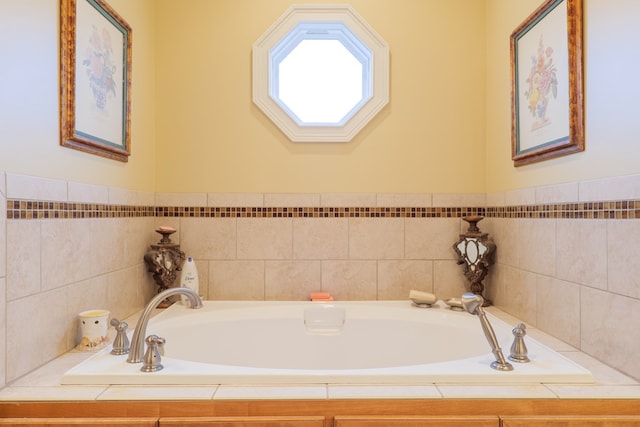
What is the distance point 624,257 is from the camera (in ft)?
4.39

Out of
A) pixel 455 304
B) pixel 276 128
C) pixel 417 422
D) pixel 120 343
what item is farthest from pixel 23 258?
pixel 455 304

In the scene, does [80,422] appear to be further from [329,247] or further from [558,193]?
[558,193]

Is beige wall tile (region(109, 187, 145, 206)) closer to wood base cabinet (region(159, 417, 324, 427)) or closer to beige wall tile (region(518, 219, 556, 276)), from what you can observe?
wood base cabinet (region(159, 417, 324, 427))

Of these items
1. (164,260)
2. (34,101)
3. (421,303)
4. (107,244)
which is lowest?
(421,303)

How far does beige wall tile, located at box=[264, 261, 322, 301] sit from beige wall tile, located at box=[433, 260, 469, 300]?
0.67 m

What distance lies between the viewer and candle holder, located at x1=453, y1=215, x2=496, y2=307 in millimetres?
2227

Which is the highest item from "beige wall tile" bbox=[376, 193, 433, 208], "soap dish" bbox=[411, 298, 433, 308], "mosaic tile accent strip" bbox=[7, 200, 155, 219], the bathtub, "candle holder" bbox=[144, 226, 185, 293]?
"beige wall tile" bbox=[376, 193, 433, 208]

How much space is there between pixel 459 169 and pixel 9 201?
6.88 feet

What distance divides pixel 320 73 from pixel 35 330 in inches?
75.2

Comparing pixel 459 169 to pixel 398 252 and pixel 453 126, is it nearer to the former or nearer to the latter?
pixel 453 126

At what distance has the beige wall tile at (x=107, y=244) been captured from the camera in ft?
5.81

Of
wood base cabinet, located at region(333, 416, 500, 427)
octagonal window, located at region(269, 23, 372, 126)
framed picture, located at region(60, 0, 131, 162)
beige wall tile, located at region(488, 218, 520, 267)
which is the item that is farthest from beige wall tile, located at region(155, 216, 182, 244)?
beige wall tile, located at region(488, 218, 520, 267)

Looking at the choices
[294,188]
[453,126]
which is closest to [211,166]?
[294,188]

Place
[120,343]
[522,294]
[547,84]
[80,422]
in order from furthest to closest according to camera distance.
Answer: [522,294]
[547,84]
[120,343]
[80,422]
